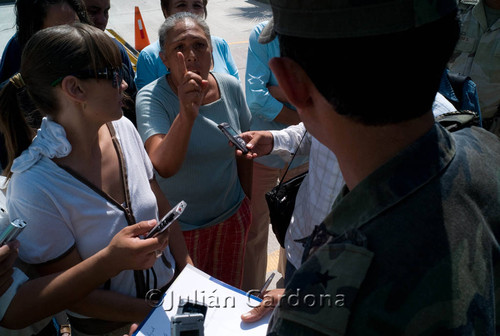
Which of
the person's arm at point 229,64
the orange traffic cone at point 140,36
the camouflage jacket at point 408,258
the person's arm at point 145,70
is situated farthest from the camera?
the orange traffic cone at point 140,36

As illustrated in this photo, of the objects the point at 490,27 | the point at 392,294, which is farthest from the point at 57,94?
the point at 490,27

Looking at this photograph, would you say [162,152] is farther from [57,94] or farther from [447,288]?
[447,288]

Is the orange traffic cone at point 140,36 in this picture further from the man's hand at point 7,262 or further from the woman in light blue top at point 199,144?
the man's hand at point 7,262

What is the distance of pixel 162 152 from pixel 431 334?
63.7 inches

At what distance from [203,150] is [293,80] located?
1.51m

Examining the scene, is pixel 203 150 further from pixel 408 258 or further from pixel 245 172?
pixel 408 258

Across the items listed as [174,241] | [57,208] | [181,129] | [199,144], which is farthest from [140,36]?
[57,208]

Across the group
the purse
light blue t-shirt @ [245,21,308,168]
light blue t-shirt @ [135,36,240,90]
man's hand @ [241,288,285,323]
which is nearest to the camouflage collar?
man's hand @ [241,288,285,323]

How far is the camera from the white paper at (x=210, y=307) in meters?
1.49

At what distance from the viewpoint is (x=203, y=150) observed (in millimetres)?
2322

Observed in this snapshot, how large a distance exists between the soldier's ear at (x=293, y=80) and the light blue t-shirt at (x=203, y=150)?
1453 mm

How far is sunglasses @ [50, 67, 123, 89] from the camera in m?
1.64

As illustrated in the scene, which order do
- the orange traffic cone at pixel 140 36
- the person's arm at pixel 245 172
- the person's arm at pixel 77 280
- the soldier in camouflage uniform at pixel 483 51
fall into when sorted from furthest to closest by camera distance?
1. the orange traffic cone at pixel 140 36
2. the soldier in camouflage uniform at pixel 483 51
3. the person's arm at pixel 245 172
4. the person's arm at pixel 77 280

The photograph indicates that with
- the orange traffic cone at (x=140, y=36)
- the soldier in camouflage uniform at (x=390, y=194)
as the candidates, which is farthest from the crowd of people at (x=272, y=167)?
the orange traffic cone at (x=140, y=36)
